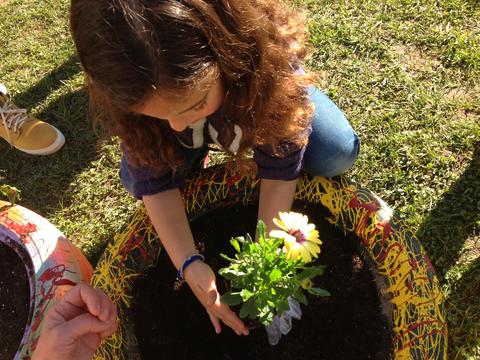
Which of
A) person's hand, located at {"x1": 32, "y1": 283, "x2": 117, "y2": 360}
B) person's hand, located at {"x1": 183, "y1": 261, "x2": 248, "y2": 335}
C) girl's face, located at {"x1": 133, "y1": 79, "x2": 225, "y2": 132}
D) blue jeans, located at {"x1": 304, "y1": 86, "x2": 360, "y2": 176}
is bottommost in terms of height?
person's hand, located at {"x1": 32, "y1": 283, "x2": 117, "y2": 360}

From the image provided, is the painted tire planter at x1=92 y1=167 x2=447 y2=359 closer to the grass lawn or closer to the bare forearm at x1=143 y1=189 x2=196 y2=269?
the bare forearm at x1=143 y1=189 x2=196 y2=269

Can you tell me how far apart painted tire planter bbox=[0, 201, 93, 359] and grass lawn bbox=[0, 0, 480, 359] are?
0.42m

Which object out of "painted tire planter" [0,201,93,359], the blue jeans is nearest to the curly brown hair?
the blue jeans

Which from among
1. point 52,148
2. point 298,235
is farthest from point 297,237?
point 52,148

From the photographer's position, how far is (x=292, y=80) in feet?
4.38

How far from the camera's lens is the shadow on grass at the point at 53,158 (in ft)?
7.80

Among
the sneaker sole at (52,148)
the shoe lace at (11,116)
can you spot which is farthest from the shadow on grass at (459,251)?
the shoe lace at (11,116)

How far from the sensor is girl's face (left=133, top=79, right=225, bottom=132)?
1.05 meters

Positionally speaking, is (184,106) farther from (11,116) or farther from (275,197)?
(11,116)

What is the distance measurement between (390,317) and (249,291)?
0.61 metres

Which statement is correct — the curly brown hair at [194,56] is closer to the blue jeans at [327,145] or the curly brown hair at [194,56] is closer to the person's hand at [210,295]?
the blue jeans at [327,145]

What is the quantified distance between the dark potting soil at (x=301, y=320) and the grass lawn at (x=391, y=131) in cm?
39

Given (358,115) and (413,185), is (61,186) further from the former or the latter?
(413,185)

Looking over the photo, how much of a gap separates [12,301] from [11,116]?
112 centimetres
